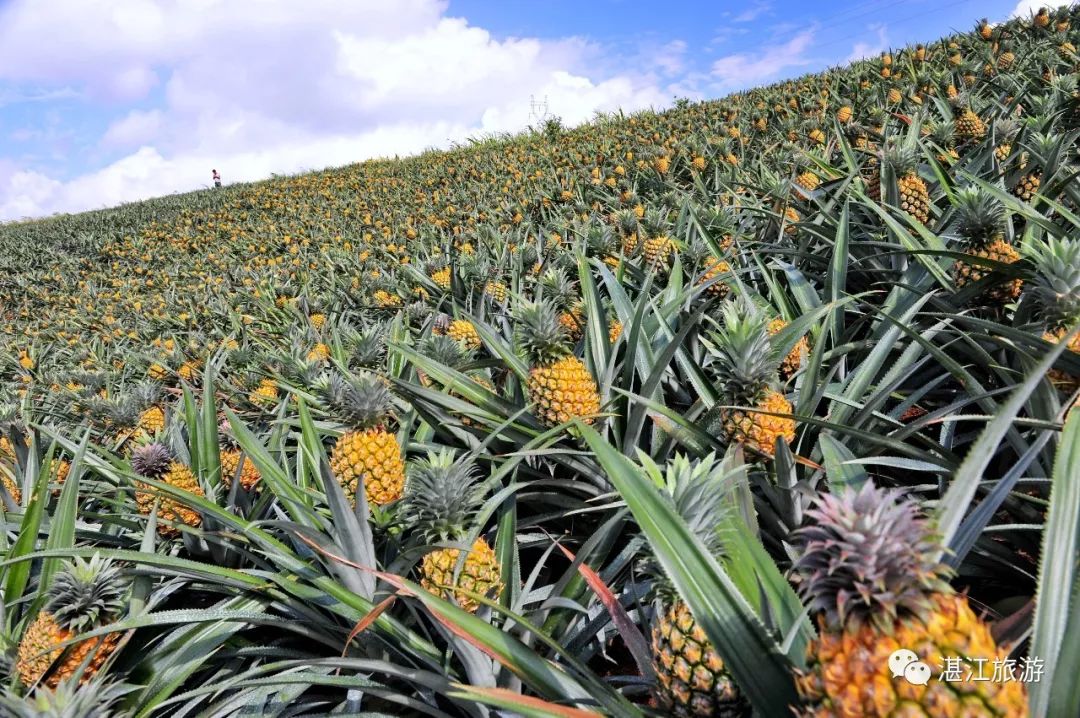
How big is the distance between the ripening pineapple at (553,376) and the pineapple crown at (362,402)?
447 millimetres

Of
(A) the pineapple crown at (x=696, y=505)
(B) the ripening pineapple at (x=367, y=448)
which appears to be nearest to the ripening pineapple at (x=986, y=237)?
(A) the pineapple crown at (x=696, y=505)

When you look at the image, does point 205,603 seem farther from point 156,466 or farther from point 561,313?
point 561,313

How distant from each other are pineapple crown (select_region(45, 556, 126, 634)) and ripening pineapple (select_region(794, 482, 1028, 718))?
5.30ft

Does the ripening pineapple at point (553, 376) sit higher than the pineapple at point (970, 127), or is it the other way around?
the pineapple at point (970, 127)

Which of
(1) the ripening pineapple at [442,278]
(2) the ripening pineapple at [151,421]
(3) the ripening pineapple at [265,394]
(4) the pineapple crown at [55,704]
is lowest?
(4) the pineapple crown at [55,704]

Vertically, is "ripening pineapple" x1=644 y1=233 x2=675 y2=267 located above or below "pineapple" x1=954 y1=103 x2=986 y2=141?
below

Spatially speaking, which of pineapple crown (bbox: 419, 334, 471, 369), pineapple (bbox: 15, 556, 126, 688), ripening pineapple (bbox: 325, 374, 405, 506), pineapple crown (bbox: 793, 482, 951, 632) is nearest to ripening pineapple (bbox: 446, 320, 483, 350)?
pineapple crown (bbox: 419, 334, 471, 369)

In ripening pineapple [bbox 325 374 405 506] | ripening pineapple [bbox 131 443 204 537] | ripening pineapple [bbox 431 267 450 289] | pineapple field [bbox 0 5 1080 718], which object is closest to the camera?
pineapple field [bbox 0 5 1080 718]

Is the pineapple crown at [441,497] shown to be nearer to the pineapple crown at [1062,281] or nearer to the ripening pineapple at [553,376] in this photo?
the ripening pineapple at [553,376]

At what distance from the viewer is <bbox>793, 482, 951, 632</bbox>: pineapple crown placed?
602mm

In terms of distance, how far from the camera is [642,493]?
0.93 meters

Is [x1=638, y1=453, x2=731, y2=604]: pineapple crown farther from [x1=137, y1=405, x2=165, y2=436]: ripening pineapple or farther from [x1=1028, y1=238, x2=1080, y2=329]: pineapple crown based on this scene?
[x1=137, y1=405, x2=165, y2=436]: ripening pineapple

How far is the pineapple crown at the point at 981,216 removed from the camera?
1.87 meters

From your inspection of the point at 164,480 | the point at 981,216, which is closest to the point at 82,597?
the point at 164,480
